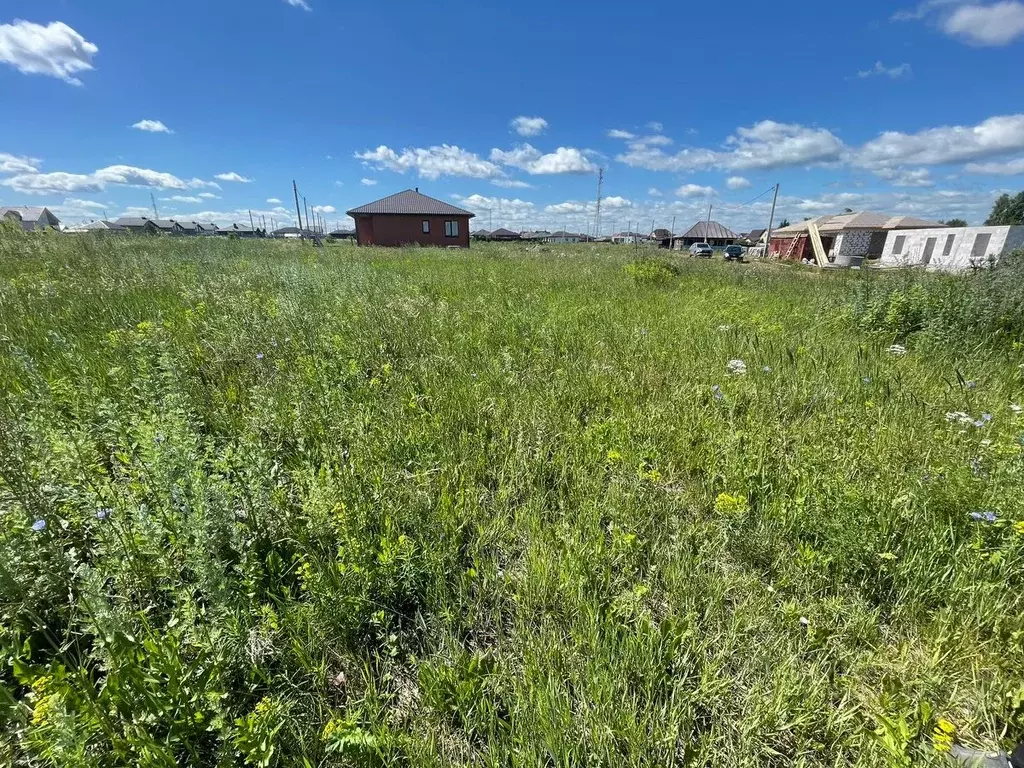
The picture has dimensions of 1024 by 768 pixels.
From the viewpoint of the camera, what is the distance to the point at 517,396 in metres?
3.38

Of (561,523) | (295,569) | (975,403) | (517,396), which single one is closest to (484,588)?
(561,523)

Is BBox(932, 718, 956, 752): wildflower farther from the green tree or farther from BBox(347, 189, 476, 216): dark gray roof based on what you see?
the green tree

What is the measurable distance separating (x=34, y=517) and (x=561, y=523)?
2224mm

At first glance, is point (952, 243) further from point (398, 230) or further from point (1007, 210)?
point (1007, 210)

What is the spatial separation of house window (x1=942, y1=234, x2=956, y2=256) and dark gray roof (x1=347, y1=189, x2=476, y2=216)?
32.8 meters

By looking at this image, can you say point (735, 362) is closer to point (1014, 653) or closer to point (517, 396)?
point (517, 396)

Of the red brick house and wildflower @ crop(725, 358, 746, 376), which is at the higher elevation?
the red brick house

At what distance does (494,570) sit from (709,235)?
7197 centimetres

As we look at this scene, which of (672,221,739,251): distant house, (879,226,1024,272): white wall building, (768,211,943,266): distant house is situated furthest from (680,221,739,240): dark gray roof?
(879,226,1024,272): white wall building

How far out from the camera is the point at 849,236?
35.2m

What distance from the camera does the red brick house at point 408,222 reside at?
31000 millimetres

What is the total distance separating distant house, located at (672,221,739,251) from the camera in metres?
62.2

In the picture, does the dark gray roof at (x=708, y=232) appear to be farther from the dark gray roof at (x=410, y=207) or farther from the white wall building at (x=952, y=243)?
the dark gray roof at (x=410, y=207)

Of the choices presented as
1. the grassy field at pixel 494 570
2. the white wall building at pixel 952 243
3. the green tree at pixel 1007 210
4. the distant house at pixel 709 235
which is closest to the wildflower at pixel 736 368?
the grassy field at pixel 494 570
